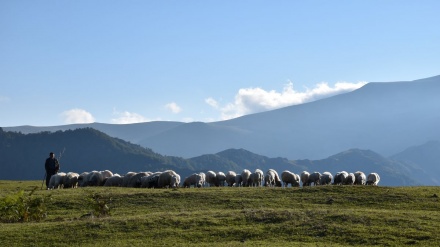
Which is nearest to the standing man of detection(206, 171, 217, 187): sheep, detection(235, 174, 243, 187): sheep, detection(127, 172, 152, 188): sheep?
Result: detection(127, 172, 152, 188): sheep

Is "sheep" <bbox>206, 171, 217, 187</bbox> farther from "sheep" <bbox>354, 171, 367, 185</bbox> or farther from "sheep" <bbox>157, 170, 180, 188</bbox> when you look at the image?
"sheep" <bbox>354, 171, 367, 185</bbox>

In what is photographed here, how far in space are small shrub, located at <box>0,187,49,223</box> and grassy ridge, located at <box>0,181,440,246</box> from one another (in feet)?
2.27

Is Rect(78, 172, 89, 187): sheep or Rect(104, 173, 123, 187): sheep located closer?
Rect(104, 173, 123, 187): sheep

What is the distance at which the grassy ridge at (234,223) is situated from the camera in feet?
72.9

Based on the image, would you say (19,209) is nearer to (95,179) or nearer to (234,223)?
(234,223)

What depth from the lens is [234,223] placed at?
24.5m

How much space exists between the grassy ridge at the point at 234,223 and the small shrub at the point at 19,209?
27.3 inches

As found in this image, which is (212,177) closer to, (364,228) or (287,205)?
(287,205)

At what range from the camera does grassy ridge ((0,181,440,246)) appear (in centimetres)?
2223

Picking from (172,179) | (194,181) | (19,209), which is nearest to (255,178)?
(194,181)

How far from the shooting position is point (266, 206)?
2959 centimetres

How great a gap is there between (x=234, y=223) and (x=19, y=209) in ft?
32.8

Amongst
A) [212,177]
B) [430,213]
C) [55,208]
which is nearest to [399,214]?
[430,213]

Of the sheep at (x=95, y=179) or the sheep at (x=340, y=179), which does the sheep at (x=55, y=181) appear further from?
the sheep at (x=340, y=179)
